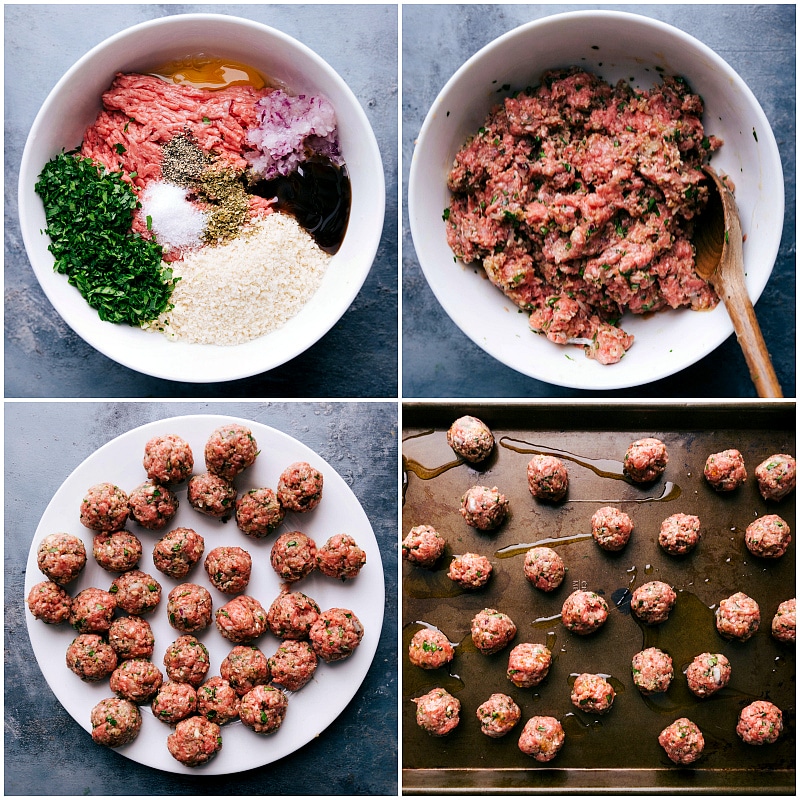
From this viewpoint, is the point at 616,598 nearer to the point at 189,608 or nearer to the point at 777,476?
the point at 777,476

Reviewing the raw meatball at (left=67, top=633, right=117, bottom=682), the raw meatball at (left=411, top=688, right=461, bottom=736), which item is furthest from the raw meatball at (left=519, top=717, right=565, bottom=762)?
the raw meatball at (left=67, top=633, right=117, bottom=682)

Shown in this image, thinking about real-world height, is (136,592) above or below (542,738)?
above

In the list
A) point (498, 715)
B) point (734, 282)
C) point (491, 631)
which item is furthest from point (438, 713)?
point (734, 282)

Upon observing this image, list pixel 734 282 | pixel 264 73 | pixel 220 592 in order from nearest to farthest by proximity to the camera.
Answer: pixel 734 282 < pixel 264 73 < pixel 220 592

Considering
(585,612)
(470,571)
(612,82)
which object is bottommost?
(585,612)

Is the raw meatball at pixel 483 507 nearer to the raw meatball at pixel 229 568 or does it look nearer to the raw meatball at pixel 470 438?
the raw meatball at pixel 470 438

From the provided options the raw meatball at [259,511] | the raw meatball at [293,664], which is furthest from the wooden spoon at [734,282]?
the raw meatball at [293,664]

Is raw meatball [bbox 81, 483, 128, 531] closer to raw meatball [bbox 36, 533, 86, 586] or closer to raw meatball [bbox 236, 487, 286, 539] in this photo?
A: raw meatball [bbox 36, 533, 86, 586]
